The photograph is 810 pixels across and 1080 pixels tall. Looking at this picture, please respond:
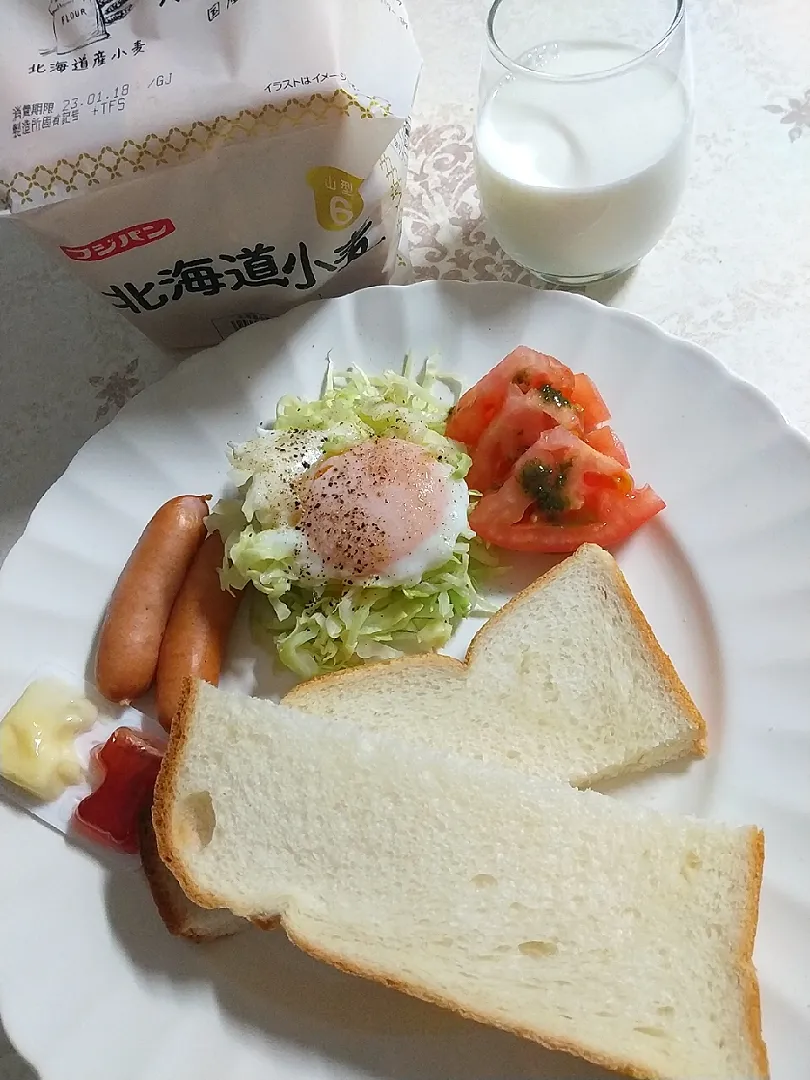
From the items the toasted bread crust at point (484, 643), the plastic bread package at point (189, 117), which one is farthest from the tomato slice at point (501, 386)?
the plastic bread package at point (189, 117)

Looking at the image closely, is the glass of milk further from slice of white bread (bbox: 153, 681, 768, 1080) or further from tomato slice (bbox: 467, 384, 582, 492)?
slice of white bread (bbox: 153, 681, 768, 1080)

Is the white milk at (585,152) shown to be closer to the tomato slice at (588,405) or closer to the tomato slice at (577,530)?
the tomato slice at (588,405)

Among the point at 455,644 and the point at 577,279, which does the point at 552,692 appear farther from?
the point at 577,279

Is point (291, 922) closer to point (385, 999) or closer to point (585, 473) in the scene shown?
point (385, 999)

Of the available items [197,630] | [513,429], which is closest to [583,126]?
[513,429]

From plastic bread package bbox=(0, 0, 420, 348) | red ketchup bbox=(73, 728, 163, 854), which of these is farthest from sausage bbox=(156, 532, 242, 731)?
plastic bread package bbox=(0, 0, 420, 348)

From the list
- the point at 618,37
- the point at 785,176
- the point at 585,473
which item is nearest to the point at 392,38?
the point at 618,37
